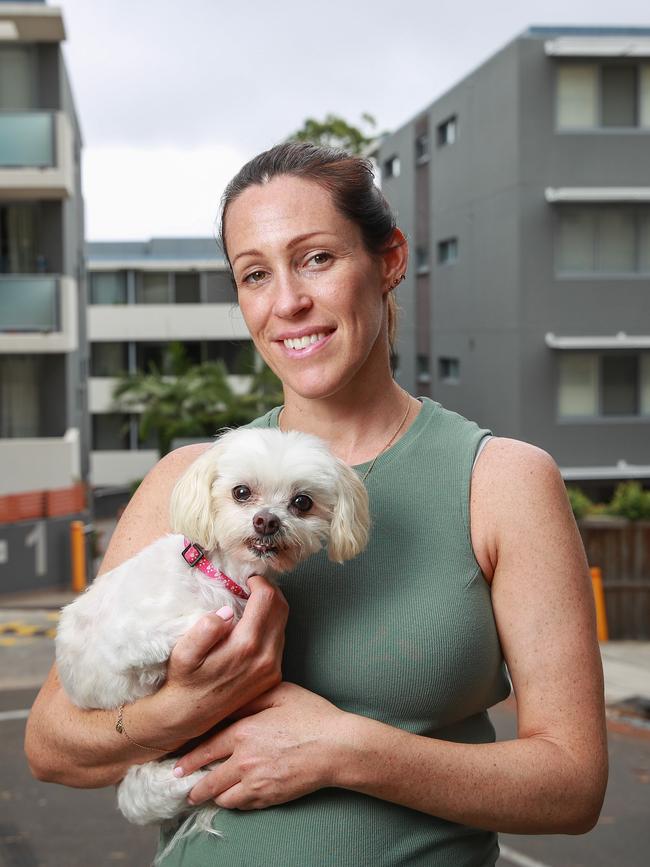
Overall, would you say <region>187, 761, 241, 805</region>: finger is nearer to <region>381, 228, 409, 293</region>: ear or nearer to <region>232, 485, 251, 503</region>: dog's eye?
<region>232, 485, 251, 503</region>: dog's eye

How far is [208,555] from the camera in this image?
2066mm

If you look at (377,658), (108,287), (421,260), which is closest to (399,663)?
(377,658)

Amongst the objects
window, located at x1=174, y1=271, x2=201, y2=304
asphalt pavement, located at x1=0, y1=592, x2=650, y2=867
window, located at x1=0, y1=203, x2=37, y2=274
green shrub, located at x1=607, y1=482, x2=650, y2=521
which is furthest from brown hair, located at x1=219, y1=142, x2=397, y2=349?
window, located at x1=174, y1=271, x2=201, y2=304

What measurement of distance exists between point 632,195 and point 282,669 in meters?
20.6

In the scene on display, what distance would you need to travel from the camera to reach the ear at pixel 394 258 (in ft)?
6.88

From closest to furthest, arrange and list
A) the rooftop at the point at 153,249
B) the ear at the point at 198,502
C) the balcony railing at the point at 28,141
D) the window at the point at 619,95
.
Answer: the ear at the point at 198,502
the balcony railing at the point at 28,141
the window at the point at 619,95
the rooftop at the point at 153,249

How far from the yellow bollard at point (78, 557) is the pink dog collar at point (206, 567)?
13.9 m

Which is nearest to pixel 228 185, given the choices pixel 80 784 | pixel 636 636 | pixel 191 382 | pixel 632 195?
pixel 80 784

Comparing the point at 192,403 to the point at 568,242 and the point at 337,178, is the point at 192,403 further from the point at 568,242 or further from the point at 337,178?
the point at 337,178

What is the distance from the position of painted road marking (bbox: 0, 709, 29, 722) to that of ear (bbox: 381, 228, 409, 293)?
7.77 metres

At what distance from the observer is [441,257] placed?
25.1 metres

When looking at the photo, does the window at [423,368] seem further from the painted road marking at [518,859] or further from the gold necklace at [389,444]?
the gold necklace at [389,444]

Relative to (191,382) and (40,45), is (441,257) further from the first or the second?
(40,45)

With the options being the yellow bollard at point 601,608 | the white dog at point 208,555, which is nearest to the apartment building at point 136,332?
the yellow bollard at point 601,608
